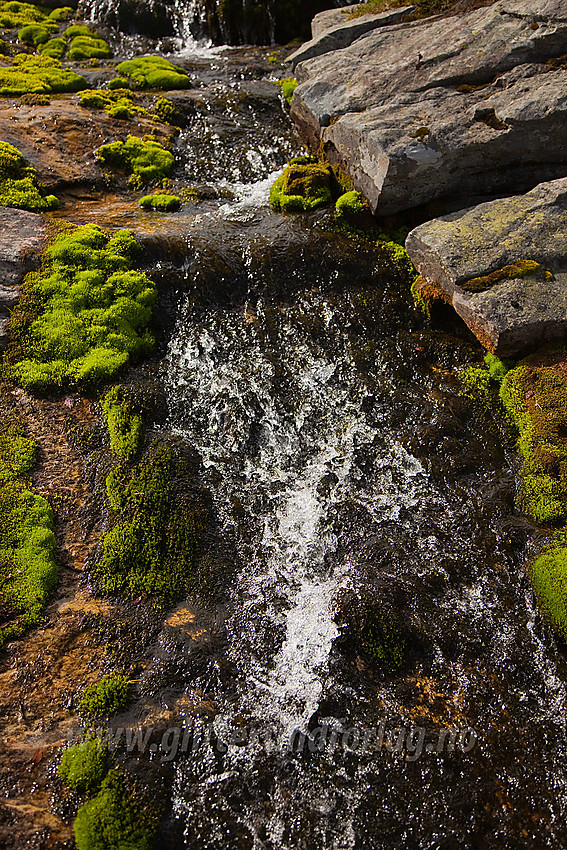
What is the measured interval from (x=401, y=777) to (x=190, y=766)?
2.64 metres

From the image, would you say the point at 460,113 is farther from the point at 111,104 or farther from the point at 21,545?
the point at 21,545

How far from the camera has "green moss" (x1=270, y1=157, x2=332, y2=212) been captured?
45.3 ft

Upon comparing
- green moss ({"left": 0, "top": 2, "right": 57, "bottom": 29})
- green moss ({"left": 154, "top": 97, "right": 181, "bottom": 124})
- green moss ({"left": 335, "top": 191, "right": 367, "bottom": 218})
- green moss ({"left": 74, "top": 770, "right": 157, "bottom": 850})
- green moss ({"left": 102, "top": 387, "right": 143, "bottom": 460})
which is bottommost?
green moss ({"left": 74, "top": 770, "right": 157, "bottom": 850})

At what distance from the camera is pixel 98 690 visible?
7066 mm

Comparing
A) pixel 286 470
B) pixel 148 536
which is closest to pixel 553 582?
pixel 286 470

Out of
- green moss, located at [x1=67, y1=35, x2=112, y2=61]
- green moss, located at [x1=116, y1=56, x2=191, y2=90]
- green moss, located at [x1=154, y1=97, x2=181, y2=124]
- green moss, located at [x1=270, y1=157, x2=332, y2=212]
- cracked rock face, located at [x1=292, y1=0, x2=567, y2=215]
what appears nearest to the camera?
cracked rock face, located at [x1=292, y1=0, x2=567, y2=215]

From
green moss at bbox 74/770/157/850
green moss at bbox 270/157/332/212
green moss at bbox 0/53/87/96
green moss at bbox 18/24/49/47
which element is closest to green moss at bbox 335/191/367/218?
green moss at bbox 270/157/332/212

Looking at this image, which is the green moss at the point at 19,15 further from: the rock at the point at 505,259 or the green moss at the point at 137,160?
the rock at the point at 505,259

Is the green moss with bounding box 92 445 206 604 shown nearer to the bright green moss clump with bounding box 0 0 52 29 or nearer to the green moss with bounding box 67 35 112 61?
the green moss with bounding box 67 35 112 61

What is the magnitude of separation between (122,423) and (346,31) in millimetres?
16786

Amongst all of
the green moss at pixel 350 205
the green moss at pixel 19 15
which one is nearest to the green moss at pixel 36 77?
the green moss at pixel 19 15

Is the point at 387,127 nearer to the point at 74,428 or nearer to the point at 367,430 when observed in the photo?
the point at 367,430

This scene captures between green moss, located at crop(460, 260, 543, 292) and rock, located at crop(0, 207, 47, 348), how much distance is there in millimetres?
9524
